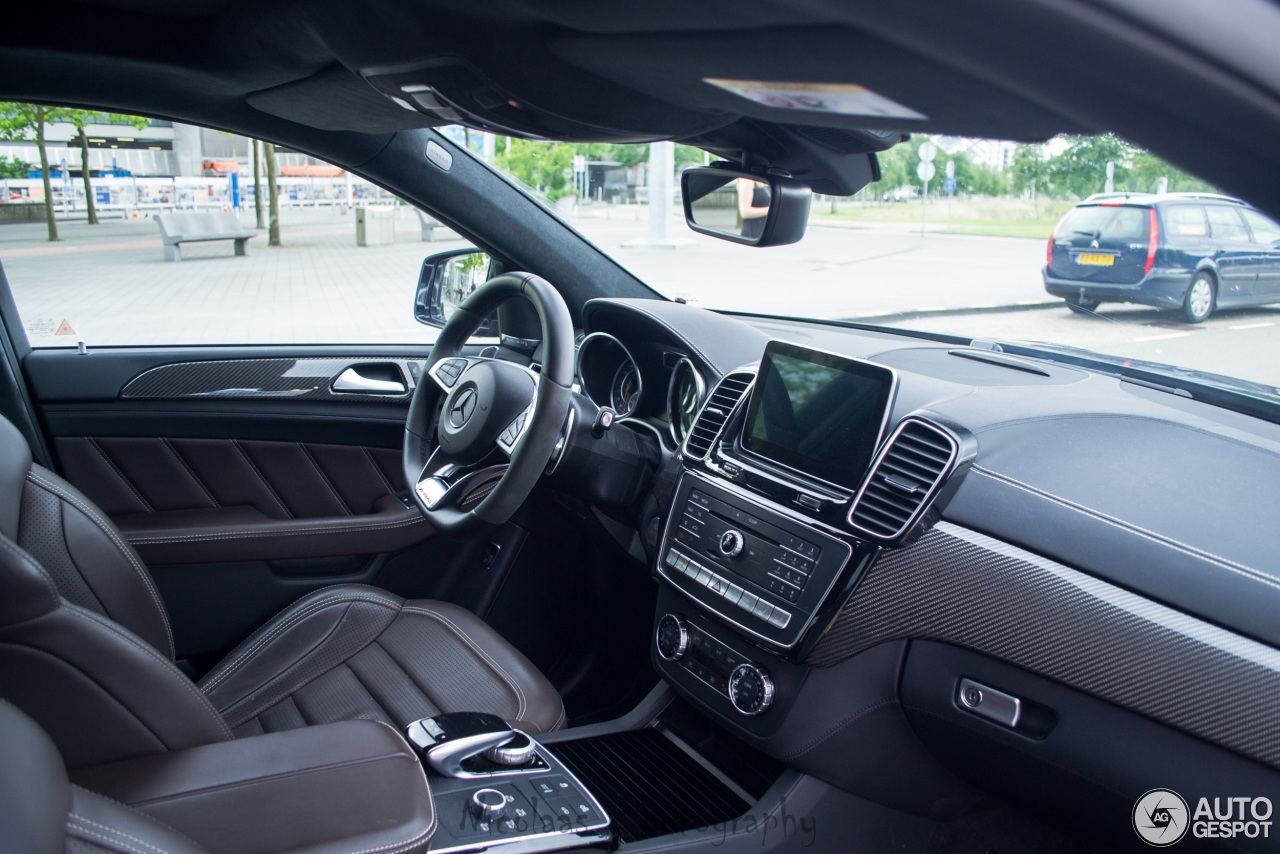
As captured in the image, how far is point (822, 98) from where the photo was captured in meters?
0.81

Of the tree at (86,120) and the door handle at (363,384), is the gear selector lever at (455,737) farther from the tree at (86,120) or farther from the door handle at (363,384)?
the tree at (86,120)

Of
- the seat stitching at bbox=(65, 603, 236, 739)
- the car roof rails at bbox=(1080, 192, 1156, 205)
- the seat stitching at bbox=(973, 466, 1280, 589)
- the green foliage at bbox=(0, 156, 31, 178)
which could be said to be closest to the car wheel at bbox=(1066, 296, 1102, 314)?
the car roof rails at bbox=(1080, 192, 1156, 205)

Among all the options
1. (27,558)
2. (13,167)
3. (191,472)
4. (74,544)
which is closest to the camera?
(27,558)

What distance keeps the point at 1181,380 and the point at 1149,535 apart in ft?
2.01

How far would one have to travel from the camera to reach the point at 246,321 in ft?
9.93

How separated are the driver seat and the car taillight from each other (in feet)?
4.99

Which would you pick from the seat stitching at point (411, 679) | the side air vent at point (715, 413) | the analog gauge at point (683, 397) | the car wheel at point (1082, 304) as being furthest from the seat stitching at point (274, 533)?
the car wheel at point (1082, 304)

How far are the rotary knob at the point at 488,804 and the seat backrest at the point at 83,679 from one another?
521 mm

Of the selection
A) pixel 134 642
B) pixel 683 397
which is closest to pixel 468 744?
pixel 134 642

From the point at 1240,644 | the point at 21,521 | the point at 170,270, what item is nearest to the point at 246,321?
the point at 170,270

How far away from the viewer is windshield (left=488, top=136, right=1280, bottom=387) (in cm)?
139

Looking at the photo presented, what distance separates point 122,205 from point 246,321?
0.46 m

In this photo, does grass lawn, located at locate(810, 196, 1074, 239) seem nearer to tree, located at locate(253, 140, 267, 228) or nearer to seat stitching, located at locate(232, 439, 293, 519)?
tree, located at locate(253, 140, 267, 228)

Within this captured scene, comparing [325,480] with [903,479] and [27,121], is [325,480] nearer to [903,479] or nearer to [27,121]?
[27,121]
